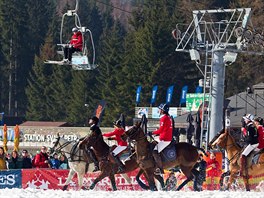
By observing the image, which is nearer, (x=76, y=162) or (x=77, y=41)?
(x=76, y=162)

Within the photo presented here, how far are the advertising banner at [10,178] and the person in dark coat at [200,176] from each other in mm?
4970

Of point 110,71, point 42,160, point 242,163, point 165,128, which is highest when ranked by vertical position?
point 165,128

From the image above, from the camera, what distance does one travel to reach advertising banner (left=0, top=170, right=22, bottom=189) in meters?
27.4

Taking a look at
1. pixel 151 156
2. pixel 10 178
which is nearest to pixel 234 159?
pixel 151 156

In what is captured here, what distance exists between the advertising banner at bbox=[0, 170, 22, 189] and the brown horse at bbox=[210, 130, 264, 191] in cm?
565

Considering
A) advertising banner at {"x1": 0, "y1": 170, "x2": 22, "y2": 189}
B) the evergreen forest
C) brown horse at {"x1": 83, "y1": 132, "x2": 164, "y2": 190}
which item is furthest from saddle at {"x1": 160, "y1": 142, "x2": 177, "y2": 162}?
the evergreen forest

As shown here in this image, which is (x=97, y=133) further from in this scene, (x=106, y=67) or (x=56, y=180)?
(x=106, y=67)

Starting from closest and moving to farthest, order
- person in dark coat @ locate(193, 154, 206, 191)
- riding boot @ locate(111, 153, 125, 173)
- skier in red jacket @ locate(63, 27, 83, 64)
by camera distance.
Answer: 1. person in dark coat @ locate(193, 154, 206, 191)
2. riding boot @ locate(111, 153, 125, 173)
3. skier in red jacket @ locate(63, 27, 83, 64)

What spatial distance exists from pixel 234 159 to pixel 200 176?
1.13 metres

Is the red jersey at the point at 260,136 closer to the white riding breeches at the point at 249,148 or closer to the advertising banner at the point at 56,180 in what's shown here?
the white riding breeches at the point at 249,148

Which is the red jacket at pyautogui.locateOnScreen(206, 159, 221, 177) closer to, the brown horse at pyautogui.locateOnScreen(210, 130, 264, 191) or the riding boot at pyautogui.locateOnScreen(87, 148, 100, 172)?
the brown horse at pyautogui.locateOnScreen(210, 130, 264, 191)

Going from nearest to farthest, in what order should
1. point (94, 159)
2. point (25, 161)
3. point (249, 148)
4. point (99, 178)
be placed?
point (249, 148) < point (99, 178) < point (94, 159) < point (25, 161)

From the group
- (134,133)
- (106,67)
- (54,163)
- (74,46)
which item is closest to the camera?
(134,133)

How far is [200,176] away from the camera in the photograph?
25844mm
